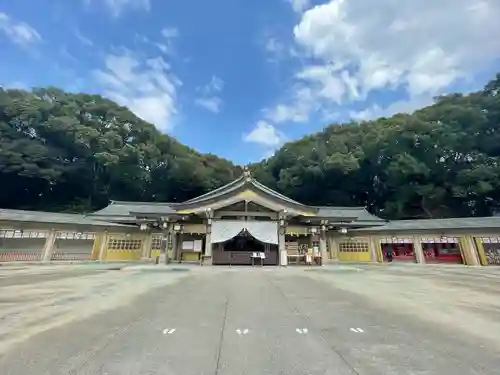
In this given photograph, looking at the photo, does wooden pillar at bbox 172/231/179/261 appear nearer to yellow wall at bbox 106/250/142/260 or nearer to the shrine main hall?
the shrine main hall

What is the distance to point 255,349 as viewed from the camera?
3.12 metres

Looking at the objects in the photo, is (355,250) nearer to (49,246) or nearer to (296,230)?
(296,230)

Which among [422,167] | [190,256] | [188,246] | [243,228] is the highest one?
[422,167]

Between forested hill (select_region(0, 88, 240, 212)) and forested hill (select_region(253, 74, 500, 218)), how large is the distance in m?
13.5

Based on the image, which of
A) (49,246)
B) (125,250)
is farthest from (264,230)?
(49,246)

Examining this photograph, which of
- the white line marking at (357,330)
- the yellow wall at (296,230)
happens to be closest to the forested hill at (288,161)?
the yellow wall at (296,230)

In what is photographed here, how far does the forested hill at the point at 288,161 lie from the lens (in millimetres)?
27609

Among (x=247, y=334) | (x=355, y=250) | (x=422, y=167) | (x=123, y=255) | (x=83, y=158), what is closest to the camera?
(x=247, y=334)

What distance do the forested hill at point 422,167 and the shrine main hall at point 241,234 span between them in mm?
9035

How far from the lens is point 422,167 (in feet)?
89.8

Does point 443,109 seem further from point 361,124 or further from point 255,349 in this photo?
point 255,349

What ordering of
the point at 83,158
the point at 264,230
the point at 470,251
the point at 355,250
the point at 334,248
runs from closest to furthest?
1. the point at 264,230
2. the point at 470,251
3. the point at 334,248
4. the point at 355,250
5. the point at 83,158

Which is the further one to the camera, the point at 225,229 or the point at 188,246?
the point at 188,246

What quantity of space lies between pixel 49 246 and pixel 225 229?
11.5 metres
